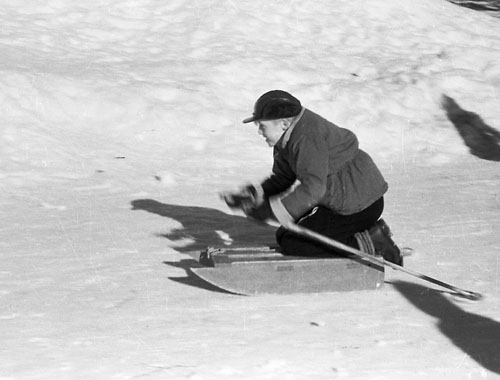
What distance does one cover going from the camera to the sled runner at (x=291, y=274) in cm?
579

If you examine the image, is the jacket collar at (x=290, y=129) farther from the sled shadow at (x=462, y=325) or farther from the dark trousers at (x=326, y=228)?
the sled shadow at (x=462, y=325)

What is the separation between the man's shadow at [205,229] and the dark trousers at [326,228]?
0.65 metres

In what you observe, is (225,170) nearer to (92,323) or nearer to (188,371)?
(92,323)

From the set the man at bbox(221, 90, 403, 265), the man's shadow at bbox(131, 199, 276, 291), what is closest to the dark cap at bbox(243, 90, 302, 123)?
the man at bbox(221, 90, 403, 265)

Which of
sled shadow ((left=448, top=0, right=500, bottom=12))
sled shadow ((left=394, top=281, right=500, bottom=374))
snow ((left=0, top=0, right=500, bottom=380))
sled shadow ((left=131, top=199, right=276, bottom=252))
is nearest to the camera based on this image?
sled shadow ((left=394, top=281, right=500, bottom=374))

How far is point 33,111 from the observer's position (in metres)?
9.84

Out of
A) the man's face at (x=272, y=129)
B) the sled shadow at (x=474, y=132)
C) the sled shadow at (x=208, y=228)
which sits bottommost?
the sled shadow at (x=474, y=132)

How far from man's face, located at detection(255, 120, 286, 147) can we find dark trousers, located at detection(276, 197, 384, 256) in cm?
52

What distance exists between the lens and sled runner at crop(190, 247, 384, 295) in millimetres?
5789

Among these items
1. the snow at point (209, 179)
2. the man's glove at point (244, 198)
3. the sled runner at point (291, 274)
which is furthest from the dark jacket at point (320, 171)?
the snow at point (209, 179)

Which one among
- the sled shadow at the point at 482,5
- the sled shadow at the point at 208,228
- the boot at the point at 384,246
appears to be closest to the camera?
the boot at the point at 384,246

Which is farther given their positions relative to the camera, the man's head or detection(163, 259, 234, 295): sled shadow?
detection(163, 259, 234, 295): sled shadow

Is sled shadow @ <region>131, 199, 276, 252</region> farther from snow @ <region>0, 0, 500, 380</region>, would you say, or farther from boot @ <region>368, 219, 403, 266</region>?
boot @ <region>368, 219, 403, 266</region>

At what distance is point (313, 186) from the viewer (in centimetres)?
568
